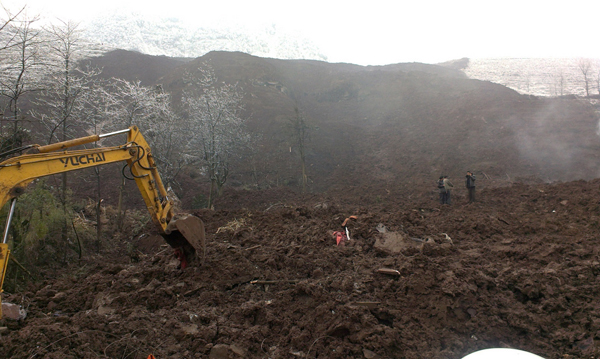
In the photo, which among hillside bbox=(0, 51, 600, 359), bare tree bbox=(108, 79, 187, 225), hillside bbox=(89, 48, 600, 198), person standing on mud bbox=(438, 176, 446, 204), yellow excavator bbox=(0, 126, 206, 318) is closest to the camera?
yellow excavator bbox=(0, 126, 206, 318)

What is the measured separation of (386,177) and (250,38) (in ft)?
200

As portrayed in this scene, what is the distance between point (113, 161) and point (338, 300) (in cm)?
404

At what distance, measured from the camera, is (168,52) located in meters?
67.1

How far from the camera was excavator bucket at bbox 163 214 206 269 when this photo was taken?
589 centimetres

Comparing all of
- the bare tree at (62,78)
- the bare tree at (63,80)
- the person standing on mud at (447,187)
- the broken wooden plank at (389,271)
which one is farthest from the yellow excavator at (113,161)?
the person standing on mud at (447,187)

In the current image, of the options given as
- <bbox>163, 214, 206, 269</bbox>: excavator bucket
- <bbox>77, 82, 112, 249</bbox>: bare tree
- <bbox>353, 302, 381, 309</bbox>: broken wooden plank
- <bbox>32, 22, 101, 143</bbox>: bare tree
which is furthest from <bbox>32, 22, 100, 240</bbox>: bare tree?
<bbox>353, 302, 381, 309</bbox>: broken wooden plank

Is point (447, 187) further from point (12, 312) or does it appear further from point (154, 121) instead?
point (12, 312)

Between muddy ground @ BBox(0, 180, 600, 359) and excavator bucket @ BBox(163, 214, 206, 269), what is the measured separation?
266 mm

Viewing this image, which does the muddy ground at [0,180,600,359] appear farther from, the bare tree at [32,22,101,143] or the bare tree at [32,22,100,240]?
the bare tree at [32,22,101,143]

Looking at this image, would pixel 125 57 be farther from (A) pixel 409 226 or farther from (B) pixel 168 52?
(A) pixel 409 226

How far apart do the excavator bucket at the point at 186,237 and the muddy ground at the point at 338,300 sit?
0.27 metres

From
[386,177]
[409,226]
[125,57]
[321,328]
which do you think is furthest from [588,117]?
[125,57]

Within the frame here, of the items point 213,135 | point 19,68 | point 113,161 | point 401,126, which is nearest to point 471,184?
point 213,135

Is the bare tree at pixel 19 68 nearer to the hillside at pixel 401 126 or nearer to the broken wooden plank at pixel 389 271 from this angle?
the broken wooden plank at pixel 389 271
